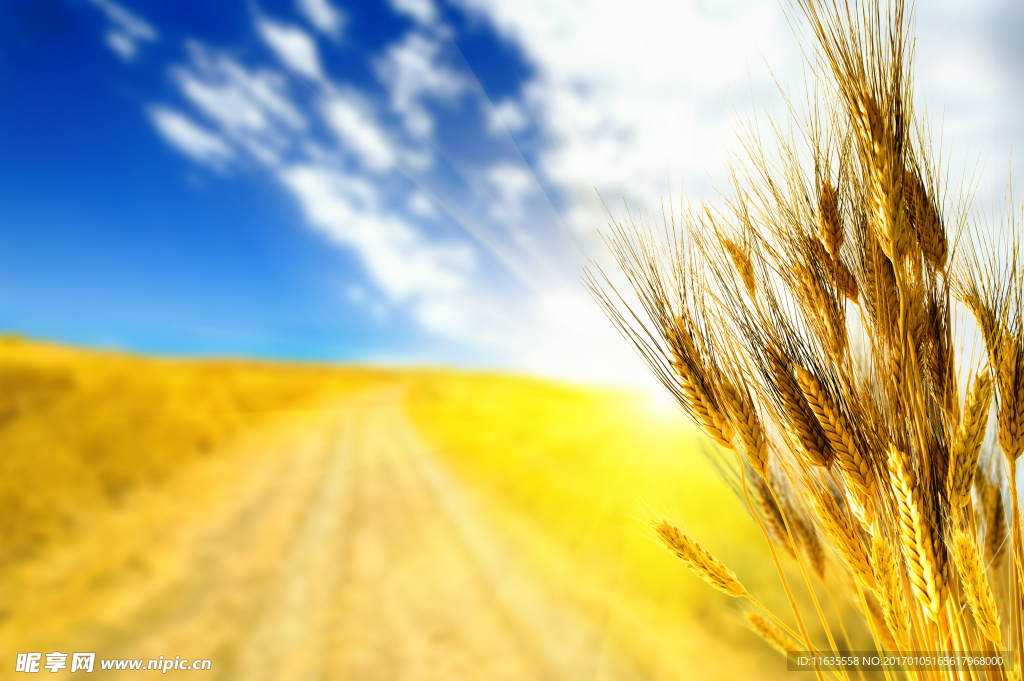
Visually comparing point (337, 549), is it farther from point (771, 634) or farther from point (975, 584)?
point (975, 584)

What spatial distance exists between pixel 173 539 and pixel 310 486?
1.94m

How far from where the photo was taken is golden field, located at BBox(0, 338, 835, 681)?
2.70 metres

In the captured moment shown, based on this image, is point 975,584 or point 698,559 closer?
point 975,584

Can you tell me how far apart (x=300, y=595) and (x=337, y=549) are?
758 millimetres

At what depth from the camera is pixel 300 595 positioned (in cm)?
338

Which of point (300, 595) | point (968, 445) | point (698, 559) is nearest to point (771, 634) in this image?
point (698, 559)

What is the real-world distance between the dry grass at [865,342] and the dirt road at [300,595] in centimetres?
278

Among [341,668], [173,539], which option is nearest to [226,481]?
[173,539]

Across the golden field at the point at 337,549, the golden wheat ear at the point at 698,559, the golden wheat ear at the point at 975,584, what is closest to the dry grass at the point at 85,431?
the golden field at the point at 337,549

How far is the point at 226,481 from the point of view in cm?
576

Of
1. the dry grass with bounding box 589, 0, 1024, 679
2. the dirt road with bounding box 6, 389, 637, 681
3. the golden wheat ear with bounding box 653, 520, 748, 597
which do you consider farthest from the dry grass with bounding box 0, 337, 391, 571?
the dry grass with bounding box 589, 0, 1024, 679

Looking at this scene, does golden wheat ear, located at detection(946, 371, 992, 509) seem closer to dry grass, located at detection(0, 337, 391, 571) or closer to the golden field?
the golden field

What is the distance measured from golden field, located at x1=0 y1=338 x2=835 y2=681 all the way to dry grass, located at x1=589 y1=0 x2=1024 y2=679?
31cm

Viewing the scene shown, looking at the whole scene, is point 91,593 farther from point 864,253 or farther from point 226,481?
point 864,253
